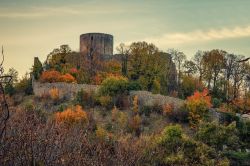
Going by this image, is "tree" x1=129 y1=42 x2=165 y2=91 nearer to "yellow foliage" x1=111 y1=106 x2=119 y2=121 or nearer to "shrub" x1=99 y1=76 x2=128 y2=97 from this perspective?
"shrub" x1=99 y1=76 x2=128 y2=97

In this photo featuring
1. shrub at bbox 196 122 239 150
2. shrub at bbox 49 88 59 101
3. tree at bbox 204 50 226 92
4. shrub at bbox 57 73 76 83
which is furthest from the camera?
tree at bbox 204 50 226 92

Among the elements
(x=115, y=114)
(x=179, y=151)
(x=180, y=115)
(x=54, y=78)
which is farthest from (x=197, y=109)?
(x=54, y=78)

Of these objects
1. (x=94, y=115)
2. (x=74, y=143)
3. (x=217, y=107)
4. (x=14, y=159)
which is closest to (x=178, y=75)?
(x=217, y=107)

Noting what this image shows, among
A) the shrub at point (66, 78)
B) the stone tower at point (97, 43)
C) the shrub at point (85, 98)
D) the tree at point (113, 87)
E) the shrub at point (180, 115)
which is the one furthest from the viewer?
the stone tower at point (97, 43)

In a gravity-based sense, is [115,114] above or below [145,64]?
below

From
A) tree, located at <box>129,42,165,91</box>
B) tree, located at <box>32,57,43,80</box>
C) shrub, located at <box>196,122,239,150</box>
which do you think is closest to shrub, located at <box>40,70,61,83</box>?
tree, located at <box>32,57,43,80</box>

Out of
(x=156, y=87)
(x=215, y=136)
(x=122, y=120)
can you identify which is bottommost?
(x=122, y=120)

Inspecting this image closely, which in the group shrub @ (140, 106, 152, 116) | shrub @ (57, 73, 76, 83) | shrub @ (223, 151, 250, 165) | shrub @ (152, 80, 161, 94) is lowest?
shrub @ (223, 151, 250, 165)

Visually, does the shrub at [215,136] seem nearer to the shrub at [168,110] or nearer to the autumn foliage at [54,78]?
the shrub at [168,110]

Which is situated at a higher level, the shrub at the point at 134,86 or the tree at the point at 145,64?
the tree at the point at 145,64

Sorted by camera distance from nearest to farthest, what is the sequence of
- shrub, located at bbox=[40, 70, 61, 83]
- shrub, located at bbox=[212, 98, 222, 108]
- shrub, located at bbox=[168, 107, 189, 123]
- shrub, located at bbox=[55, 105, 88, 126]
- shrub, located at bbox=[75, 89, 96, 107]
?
shrub, located at bbox=[55, 105, 88, 126] → shrub, located at bbox=[168, 107, 189, 123] → shrub, located at bbox=[75, 89, 96, 107] → shrub, located at bbox=[212, 98, 222, 108] → shrub, located at bbox=[40, 70, 61, 83]

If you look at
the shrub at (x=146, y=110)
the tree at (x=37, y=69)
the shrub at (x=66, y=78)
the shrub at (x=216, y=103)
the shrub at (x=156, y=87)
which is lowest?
the shrub at (x=146, y=110)

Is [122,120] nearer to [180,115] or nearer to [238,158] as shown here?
[180,115]

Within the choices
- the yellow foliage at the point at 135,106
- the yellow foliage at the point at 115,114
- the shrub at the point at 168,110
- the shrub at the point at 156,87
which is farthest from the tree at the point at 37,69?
the shrub at the point at 168,110
